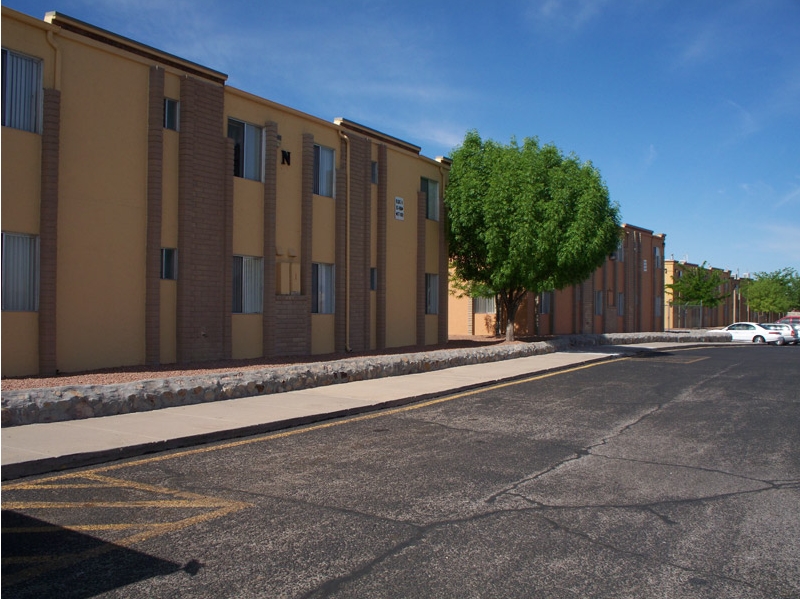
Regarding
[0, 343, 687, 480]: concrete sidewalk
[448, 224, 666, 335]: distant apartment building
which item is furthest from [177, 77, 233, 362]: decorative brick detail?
[448, 224, 666, 335]: distant apartment building

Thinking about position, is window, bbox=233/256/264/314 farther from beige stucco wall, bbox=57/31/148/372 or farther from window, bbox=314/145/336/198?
window, bbox=314/145/336/198

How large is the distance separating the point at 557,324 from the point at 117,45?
1168 inches

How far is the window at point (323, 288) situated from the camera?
21.5 metres

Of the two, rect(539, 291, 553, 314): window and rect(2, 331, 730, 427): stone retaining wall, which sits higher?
rect(539, 291, 553, 314): window

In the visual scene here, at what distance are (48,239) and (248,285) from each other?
586 cm

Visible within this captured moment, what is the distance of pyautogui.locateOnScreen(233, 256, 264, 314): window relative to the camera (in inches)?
744

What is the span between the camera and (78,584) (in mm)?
4566

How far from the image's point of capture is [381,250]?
2419 cm

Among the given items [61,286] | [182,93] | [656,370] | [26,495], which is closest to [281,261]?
[182,93]

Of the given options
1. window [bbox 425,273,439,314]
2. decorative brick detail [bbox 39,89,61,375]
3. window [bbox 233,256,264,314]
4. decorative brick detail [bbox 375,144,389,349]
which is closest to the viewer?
decorative brick detail [bbox 39,89,61,375]

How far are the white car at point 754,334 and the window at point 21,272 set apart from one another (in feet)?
129

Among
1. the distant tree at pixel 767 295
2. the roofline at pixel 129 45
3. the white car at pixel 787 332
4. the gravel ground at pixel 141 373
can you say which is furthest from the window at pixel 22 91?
the distant tree at pixel 767 295

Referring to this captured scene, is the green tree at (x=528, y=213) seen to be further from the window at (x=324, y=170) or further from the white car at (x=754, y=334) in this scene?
the white car at (x=754, y=334)

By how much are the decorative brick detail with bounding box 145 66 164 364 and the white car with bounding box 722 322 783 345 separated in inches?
1439
